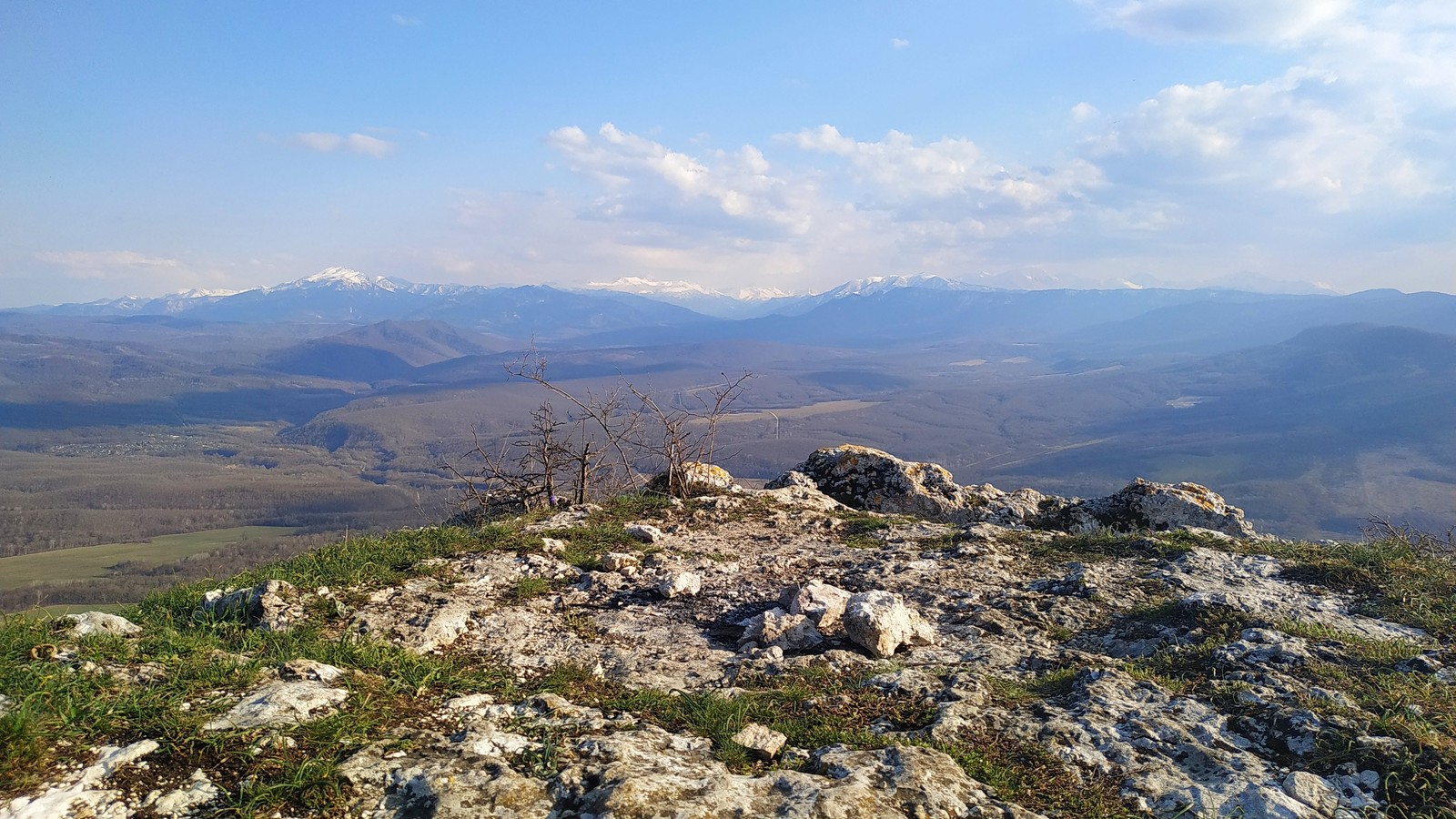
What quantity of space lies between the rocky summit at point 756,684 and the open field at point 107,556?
5489 centimetres

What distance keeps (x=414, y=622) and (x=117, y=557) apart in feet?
260

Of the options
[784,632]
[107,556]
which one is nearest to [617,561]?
[784,632]

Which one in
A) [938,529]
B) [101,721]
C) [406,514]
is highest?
[101,721]

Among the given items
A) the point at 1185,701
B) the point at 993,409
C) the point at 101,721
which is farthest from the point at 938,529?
the point at 993,409

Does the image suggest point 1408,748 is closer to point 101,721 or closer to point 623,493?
point 101,721

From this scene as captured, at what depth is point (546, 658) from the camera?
5309 millimetres

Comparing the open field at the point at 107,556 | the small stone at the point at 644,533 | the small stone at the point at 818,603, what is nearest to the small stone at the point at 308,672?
the small stone at the point at 818,603

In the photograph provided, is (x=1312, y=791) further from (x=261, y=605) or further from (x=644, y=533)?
(x=261, y=605)

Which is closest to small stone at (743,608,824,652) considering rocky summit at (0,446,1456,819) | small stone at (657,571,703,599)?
rocky summit at (0,446,1456,819)

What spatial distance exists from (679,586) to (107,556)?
8285 centimetres

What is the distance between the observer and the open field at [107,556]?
170 ft

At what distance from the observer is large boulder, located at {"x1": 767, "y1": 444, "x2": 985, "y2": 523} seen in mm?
12469

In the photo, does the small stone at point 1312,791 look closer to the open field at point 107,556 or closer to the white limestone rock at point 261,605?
the white limestone rock at point 261,605

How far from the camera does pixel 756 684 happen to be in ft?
16.0
